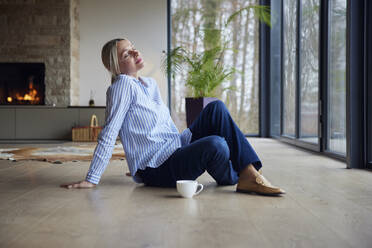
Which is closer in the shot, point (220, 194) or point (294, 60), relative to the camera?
point (220, 194)

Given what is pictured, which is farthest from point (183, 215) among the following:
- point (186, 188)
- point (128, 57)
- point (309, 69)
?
point (309, 69)

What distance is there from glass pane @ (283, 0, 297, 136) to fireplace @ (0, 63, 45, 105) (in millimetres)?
3887

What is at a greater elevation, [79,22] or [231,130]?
[79,22]

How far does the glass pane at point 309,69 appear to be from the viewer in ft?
14.3

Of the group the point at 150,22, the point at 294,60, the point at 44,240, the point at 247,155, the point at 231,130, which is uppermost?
the point at 150,22

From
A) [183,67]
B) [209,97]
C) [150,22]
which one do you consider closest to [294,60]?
[209,97]

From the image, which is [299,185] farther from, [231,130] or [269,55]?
[269,55]

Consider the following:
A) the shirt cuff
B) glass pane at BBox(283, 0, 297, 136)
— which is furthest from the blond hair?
glass pane at BBox(283, 0, 297, 136)

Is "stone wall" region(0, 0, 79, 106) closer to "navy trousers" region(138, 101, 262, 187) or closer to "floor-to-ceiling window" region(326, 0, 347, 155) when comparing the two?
"floor-to-ceiling window" region(326, 0, 347, 155)

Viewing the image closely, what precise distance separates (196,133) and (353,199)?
35.4 inches

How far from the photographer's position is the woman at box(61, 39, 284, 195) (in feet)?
6.59

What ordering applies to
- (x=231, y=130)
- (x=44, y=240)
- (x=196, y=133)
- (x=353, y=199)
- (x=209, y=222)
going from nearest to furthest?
1. (x=44, y=240)
2. (x=209, y=222)
3. (x=353, y=199)
4. (x=231, y=130)
5. (x=196, y=133)

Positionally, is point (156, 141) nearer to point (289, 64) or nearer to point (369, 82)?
point (369, 82)

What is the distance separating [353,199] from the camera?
6.37 feet
